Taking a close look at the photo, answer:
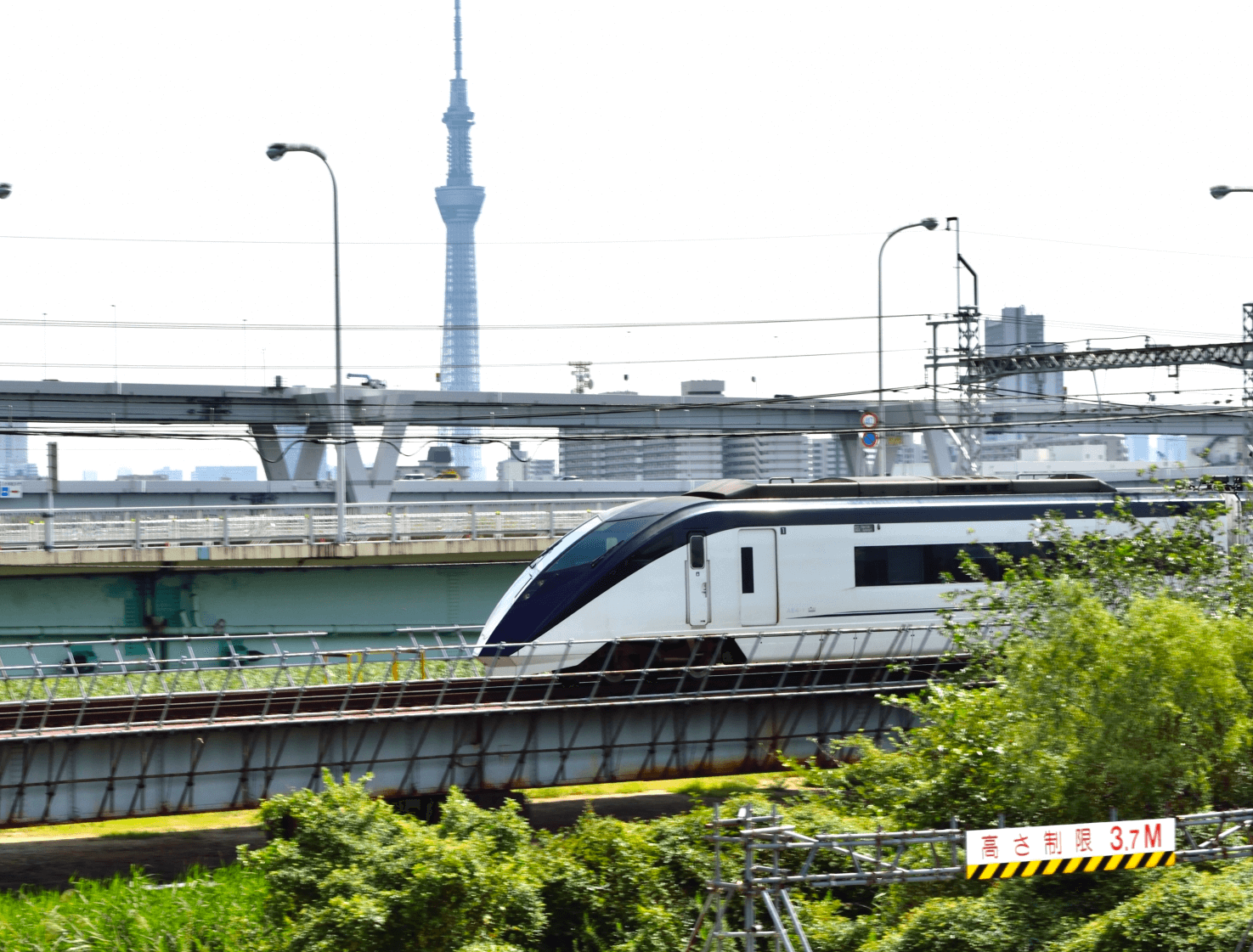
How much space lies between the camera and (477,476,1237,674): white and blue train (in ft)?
71.2

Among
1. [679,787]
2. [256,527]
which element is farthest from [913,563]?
[256,527]

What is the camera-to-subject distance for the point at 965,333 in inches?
1564

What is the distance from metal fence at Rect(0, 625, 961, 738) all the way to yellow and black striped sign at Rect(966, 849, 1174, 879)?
764 centimetres

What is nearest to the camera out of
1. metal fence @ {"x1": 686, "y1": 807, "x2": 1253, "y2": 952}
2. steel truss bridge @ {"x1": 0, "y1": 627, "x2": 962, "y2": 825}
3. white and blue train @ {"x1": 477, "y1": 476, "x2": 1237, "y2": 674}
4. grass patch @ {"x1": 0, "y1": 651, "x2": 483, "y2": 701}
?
metal fence @ {"x1": 686, "y1": 807, "x2": 1253, "y2": 952}

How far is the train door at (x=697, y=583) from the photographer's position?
73.2 feet

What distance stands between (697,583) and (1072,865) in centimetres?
1163

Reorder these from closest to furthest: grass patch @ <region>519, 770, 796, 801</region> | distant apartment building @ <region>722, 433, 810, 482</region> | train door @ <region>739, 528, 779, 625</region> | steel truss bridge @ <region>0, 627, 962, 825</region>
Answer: steel truss bridge @ <region>0, 627, 962, 825</region>, train door @ <region>739, 528, 779, 625</region>, grass patch @ <region>519, 770, 796, 801</region>, distant apartment building @ <region>722, 433, 810, 482</region>

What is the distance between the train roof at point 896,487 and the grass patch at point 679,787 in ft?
17.0

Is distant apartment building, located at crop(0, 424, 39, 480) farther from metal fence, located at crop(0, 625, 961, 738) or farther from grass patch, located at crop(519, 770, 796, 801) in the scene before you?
metal fence, located at crop(0, 625, 961, 738)

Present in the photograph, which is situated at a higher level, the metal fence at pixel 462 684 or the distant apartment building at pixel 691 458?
the distant apartment building at pixel 691 458

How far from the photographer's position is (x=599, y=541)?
22.2 m

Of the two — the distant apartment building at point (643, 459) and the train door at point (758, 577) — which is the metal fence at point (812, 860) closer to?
the train door at point (758, 577)

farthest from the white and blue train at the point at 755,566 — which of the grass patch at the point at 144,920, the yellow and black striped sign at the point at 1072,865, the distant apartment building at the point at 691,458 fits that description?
the distant apartment building at the point at 691,458

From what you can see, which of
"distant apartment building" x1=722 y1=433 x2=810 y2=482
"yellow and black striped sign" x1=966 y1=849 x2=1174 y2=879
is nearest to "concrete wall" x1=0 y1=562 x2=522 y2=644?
"yellow and black striped sign" x1=966 y1=849 x2=1174 y2=879
